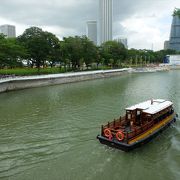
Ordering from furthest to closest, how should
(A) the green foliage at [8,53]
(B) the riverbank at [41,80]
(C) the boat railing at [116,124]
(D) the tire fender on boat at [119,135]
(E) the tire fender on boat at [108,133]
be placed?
(A) the green foliage at [8,53] → (B) the riverbank at [41,80] → (C) the boat railing at [116,124] → (E) the tire fender on boat at [108,133] → (D) the tire fender on boat at [119,135]

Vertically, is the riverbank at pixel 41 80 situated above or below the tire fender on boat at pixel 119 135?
above

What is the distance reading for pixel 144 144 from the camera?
1614 cm

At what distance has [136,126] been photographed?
56.6 ft

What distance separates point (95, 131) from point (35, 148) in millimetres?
Answer: 5332

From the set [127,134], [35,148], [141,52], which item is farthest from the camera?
[141,52]

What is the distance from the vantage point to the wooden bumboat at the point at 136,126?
49.1ft

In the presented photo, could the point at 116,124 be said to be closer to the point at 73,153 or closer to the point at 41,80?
the point at 73,153

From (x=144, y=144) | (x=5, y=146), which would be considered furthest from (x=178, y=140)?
(x=5, y=146)

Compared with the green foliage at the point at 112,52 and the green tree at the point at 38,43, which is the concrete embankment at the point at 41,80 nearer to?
the green tree at the point at 38,43

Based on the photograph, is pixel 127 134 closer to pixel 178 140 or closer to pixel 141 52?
pixel 178 140

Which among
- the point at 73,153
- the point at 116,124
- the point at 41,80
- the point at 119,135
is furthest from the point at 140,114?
the point at 41,80

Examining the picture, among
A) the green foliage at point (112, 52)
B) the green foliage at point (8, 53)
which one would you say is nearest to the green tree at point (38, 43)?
the green foliage at point (8, 53)

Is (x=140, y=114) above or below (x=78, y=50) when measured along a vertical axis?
below

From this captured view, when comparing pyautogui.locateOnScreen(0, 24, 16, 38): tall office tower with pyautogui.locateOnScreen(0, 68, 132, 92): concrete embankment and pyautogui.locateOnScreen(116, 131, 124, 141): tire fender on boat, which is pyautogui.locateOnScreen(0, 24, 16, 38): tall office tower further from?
pyautogui.locateOnScreen(116, 131, 124, 141): tire fender on boat
